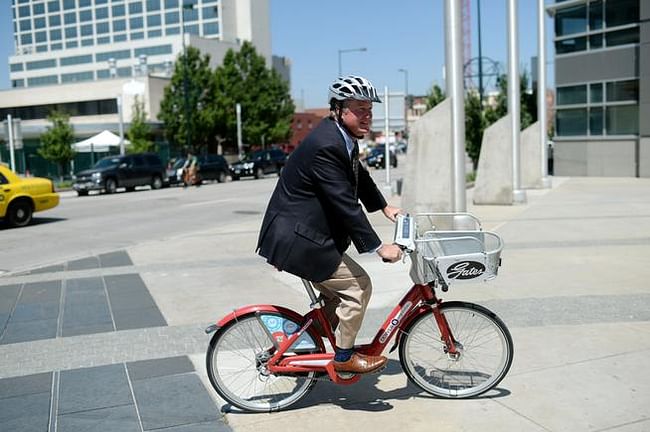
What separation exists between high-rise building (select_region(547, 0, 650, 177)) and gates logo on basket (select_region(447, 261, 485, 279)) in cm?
2719

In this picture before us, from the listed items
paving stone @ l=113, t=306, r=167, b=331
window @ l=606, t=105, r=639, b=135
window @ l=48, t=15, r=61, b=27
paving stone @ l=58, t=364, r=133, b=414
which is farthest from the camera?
window @ l=48, t=15, r=61, b=27

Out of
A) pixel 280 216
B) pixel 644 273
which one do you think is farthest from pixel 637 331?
pixel 280 216

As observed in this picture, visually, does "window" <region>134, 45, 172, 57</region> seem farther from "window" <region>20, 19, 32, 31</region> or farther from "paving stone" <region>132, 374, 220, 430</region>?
"paving stone" <region>132, 374, 220, 430</region>

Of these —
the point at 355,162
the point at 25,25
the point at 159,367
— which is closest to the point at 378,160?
the point at 159,367

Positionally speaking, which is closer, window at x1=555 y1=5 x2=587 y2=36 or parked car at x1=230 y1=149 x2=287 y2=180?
window at x1=555 y1=5 x2=587 y2=36

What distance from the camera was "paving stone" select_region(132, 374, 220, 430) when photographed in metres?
4.50

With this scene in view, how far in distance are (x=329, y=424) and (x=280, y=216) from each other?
49.5 inches

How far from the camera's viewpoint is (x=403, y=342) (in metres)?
4.61

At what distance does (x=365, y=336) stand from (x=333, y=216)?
225cm

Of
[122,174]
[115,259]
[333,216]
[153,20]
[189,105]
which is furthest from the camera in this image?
[153,20]

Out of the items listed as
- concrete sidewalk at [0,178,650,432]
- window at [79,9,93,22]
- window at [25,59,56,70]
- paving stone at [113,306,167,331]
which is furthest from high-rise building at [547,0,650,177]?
window at [25,59,56,70]

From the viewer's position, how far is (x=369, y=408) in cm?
460

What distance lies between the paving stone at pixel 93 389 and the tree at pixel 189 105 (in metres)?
50.0

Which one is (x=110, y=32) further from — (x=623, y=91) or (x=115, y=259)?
(x=115, y=259)
